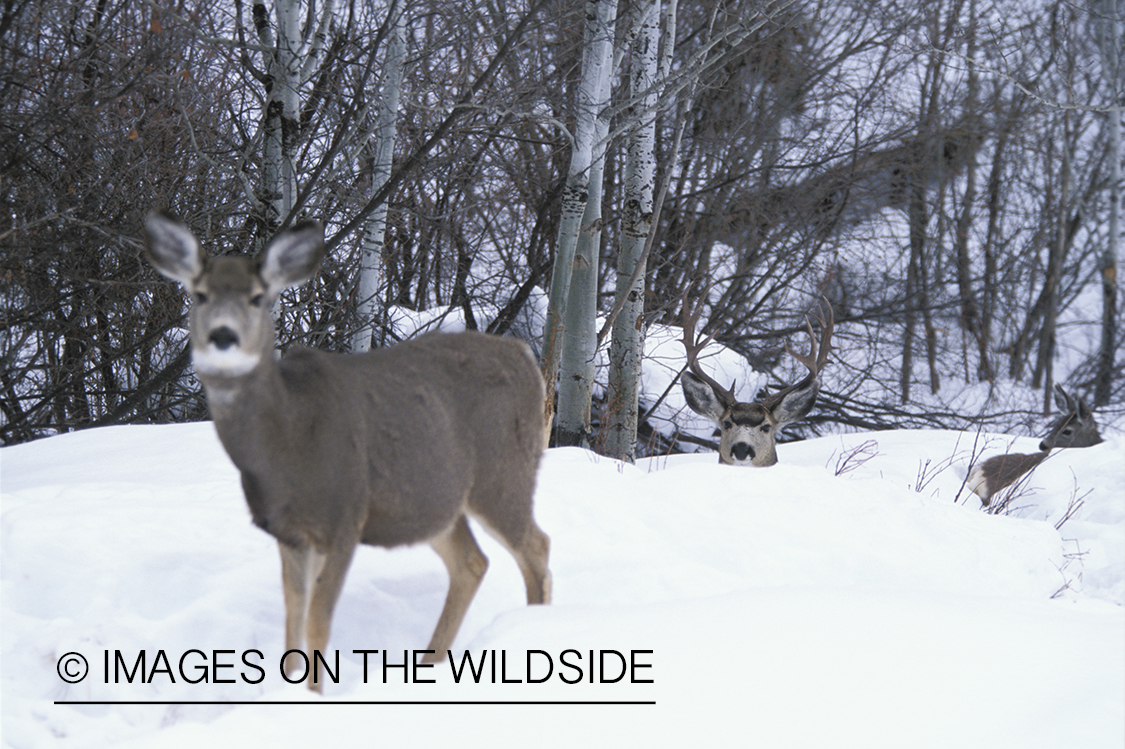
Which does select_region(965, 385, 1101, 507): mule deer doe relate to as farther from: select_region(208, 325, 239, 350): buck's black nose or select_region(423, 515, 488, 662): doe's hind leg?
select_region(208, 325, 239, 350): buck's black nose

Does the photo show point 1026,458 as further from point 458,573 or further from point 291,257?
point 291,257

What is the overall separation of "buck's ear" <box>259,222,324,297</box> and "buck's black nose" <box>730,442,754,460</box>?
433 cm

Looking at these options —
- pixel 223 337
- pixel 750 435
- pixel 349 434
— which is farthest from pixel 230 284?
pixel 750 435

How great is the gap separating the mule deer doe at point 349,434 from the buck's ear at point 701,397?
12.0ft

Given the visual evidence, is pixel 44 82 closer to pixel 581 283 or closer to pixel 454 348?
pixel 581 283

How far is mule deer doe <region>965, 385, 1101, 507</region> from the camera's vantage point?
24.0 ft

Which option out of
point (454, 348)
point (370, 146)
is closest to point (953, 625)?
point (454, 348)

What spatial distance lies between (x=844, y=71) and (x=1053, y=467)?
6.98 meters

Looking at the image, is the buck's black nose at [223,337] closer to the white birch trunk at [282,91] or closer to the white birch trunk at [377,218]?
the white birch trunk at [282,91]

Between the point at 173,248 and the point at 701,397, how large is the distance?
4.84 m

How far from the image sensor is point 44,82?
6.38 meters

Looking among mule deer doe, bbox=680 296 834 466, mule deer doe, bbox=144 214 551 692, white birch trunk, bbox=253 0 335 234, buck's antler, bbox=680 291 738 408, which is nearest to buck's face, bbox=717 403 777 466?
mule deer doe, bbox=680 296 834 466

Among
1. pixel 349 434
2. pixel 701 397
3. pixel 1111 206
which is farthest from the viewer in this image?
pixel 1111 206

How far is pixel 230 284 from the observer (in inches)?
88.4
